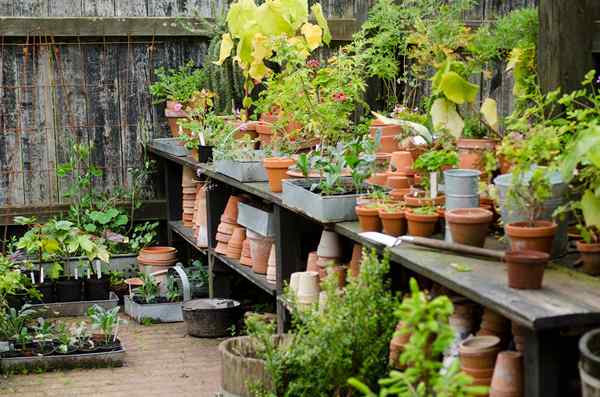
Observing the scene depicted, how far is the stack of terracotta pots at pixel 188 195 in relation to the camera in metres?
7.65

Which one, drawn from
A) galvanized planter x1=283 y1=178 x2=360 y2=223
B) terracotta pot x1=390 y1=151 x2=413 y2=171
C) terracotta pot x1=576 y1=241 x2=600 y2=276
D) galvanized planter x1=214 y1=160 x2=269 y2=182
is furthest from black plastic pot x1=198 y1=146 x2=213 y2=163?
terracotta pot x1=576 y1=241 x2=600 y2=276

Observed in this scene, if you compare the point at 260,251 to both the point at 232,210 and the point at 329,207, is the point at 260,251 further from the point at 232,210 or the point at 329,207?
the point at 329,207

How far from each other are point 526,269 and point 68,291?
462 centimetres

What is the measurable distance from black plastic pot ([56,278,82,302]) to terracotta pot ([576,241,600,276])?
4.52m

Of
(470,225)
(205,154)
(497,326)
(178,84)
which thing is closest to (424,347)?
(497,326)

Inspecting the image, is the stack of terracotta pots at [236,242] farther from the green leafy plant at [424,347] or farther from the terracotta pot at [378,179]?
the green leafy plant at [424,347]

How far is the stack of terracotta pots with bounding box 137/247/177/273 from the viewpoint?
7617 mm

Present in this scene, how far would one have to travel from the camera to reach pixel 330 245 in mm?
5012

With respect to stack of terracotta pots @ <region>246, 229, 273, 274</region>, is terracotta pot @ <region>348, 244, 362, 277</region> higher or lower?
higher

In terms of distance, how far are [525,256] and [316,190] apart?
70.5 inches

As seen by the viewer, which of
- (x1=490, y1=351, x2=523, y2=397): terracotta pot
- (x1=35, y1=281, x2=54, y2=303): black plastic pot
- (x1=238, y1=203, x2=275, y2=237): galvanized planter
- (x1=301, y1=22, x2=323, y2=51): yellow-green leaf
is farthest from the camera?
(x1=35, y1=281, x2=54, y2=303): black plastic pot

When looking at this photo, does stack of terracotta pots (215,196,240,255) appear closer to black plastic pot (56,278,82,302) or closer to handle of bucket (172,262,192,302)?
handle of bucket (172,262,192,302)

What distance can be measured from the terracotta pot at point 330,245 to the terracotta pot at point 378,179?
1.01ft

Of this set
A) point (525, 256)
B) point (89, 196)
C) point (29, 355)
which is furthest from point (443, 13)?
point (89, 196)
